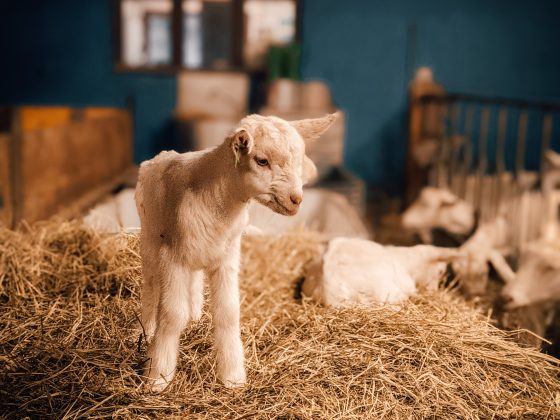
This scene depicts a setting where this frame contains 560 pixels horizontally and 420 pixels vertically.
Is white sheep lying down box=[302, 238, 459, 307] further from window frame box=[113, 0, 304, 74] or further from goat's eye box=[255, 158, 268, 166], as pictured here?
window frame box=[113, 0, 304, 74]

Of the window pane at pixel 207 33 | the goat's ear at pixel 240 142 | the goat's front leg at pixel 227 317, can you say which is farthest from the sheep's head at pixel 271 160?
the window pane at pixel 207 33

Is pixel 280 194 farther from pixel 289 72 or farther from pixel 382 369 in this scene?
pixel 289 72

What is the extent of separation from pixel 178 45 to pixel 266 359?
6.44m

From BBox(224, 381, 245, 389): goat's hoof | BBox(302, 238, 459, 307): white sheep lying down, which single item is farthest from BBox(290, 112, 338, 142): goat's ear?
BBox(302, 238, 459, 307): white sheep lying down

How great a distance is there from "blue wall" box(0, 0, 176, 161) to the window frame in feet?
0.24

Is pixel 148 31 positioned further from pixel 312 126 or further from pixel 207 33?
pixel 312 126

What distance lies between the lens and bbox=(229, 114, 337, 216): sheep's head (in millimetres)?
1583

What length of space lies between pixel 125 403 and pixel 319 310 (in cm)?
89

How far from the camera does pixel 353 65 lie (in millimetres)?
8023

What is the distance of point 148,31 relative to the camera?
27.8 ft

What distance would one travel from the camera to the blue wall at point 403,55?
26.1 feet

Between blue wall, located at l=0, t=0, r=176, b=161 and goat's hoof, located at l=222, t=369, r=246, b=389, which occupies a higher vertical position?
blue wall, located at l=0, t=0, r=176, b=161

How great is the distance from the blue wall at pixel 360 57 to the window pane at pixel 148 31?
47 cm

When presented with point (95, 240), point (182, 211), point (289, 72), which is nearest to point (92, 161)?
point (95, 240)
